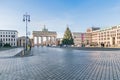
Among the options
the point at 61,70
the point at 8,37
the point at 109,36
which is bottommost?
the point at 61,70

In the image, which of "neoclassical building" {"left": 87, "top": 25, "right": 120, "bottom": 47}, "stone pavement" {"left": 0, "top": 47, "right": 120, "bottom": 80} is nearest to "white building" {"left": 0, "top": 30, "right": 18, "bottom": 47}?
"neoclassical building" {"left": 87, "top": 25, "right": 120, "bottom": 47}

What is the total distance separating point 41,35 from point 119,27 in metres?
61.1

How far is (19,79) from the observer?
925 cm

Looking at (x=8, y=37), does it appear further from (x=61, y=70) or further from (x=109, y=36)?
(x=61, y=70)

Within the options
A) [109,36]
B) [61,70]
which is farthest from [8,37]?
[61,70]

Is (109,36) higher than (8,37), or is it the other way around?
(8,37)

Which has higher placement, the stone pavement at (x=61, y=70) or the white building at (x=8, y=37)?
the white building at (x=8, y=37)

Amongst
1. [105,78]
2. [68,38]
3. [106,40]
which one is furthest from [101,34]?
[105,78]

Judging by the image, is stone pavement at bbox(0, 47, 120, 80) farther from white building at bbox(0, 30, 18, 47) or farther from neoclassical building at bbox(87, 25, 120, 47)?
white building at bbox(0, 30, 18, 47)

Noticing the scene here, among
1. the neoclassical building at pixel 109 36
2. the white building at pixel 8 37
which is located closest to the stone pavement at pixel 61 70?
the neoclassical building at pixel 109 36

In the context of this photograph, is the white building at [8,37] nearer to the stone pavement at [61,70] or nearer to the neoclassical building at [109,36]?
the neoclassical building at [109,36]

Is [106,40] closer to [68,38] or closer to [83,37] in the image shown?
[83,37]

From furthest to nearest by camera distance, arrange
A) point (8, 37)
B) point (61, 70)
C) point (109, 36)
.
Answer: point (8, 37) → point (109, 36) → point (61, 70)

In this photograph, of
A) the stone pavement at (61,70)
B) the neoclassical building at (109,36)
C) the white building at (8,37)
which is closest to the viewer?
the stone pavement at (61,70)
